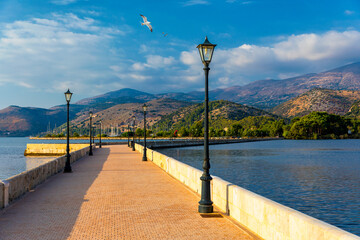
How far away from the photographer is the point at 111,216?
31.1ft

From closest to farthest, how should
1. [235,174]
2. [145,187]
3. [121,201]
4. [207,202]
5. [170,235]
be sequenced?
1. [170,235]
2. [207,202]
3. [121,201]
4. [145,187]
5. [235,174]

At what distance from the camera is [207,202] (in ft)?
32.1

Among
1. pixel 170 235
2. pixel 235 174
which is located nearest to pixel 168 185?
pixel 170 235

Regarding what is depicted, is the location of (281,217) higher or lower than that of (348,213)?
higher

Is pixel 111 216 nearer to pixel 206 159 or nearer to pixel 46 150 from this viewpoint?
pixel 206 159

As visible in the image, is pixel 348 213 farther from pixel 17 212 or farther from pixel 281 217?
pixel 17 212

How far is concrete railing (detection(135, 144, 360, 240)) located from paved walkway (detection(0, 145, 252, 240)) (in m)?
0.36

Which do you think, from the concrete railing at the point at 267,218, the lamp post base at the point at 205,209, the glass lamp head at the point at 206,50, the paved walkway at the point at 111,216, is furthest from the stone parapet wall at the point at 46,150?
the concrete railing at the point at 267,218

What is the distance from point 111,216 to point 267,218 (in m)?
4.18

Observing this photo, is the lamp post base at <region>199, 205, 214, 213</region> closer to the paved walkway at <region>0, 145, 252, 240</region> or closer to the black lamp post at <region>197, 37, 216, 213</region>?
the black lamp post at <region>197, 37, 216, 213</region>

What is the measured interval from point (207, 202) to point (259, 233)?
235 centimetres

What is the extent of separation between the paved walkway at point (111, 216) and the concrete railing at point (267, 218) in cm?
36

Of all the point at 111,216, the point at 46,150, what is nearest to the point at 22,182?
the point at 111,216

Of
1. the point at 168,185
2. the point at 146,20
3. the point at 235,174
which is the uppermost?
the point at 146,20
